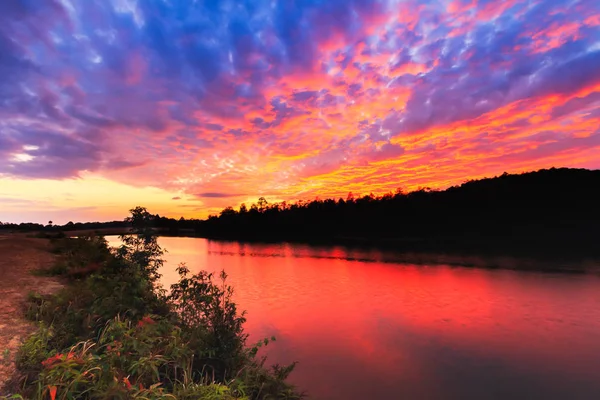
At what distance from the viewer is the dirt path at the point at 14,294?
696cm

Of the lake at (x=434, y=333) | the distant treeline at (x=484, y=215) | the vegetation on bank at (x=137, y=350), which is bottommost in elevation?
the lake at (x=434, y=333)

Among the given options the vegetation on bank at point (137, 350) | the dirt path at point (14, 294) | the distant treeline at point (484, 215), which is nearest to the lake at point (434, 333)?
the vegetation on bank at point (137, 350)

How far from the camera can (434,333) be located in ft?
51.8

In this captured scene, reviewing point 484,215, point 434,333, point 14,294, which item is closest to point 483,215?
point 484,215

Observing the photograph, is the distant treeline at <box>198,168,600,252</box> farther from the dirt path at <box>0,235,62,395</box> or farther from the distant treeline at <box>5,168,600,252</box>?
the dirt path at <box>0,235,62,395</box>

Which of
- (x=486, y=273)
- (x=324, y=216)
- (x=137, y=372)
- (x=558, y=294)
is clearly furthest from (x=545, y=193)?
(x=137, y=372)

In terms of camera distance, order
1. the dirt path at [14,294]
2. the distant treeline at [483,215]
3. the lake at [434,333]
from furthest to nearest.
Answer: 1. the distant treeline at [483,215]
2. the lake at [434,333]
3. the dirt path at [14,294]

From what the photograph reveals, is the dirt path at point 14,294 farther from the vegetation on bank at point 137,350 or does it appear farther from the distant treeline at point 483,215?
the distant treeline at point 483,215

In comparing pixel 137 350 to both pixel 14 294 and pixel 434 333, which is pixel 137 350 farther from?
pixel 434 333

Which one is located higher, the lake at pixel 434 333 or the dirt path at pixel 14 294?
the dirt path at pixel 14 294

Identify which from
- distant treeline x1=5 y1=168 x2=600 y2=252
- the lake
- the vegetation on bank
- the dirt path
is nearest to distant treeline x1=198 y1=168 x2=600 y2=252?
distant treeline x1=5 y1=168 x2=600 y2=252

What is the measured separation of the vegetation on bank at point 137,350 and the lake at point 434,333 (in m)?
3.37

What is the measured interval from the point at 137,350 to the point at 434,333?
14.2 meters

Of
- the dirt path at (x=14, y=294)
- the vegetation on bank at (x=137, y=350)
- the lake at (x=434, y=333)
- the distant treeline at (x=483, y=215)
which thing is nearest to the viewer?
the vegetation on bank at (x=137, y=350)
